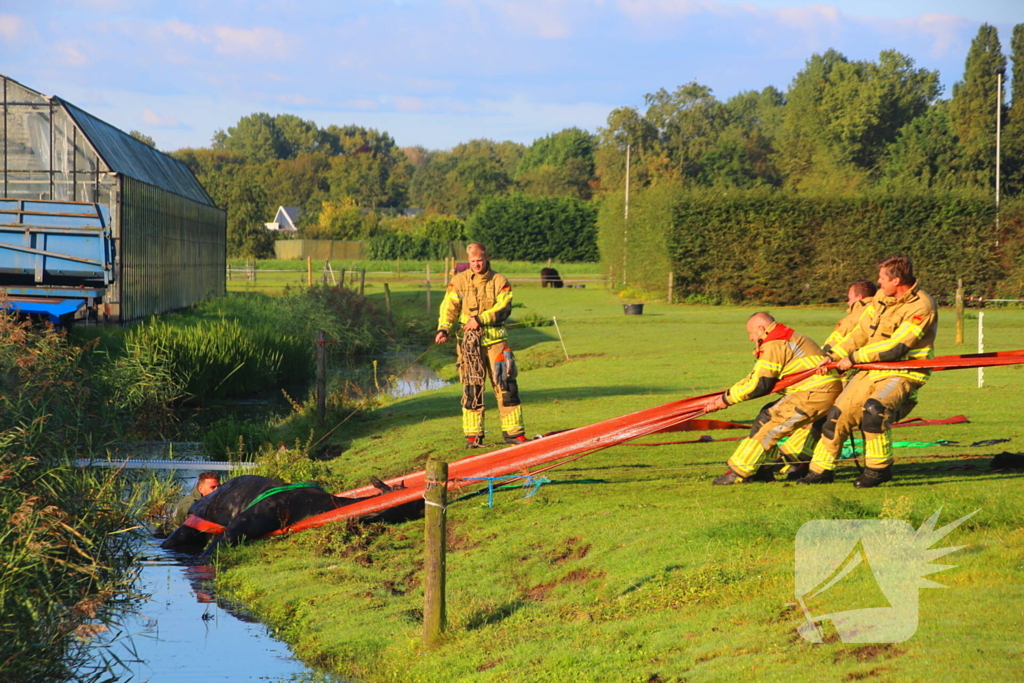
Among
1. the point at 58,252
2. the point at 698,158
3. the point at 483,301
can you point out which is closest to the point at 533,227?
the point at 698,158

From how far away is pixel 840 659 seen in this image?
17.1 feet

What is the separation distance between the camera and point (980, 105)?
66.7 m

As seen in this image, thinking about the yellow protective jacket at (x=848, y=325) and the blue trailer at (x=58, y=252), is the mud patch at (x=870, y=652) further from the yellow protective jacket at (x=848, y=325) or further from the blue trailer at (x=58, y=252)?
the blue trailer at (x=58, y=252)

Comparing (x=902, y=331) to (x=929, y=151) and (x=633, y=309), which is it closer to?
(x=633, y=309)

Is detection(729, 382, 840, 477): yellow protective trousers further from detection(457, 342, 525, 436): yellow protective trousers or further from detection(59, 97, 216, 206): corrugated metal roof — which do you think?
detection(59, 97, 216, 206): corrugated metal roof

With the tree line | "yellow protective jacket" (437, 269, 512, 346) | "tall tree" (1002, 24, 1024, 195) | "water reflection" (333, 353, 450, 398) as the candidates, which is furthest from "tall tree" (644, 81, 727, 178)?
"yellow protective jacket" (437, 269, 512, 346)

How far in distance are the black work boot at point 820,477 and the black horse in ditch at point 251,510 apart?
3439 millimetres

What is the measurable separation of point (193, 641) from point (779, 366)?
5.02 metres

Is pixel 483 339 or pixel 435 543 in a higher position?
pixel 483 339

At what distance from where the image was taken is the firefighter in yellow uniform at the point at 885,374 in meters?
8.14

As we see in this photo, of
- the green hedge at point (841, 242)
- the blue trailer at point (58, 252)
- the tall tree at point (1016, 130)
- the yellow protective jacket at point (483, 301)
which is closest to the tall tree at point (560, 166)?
the tall tree at point (1016, 130)

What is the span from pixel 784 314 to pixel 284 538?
2893 cm

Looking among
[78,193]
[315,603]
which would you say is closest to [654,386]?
[315,603]

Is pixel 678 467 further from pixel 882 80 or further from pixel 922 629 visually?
pixel 882 80
